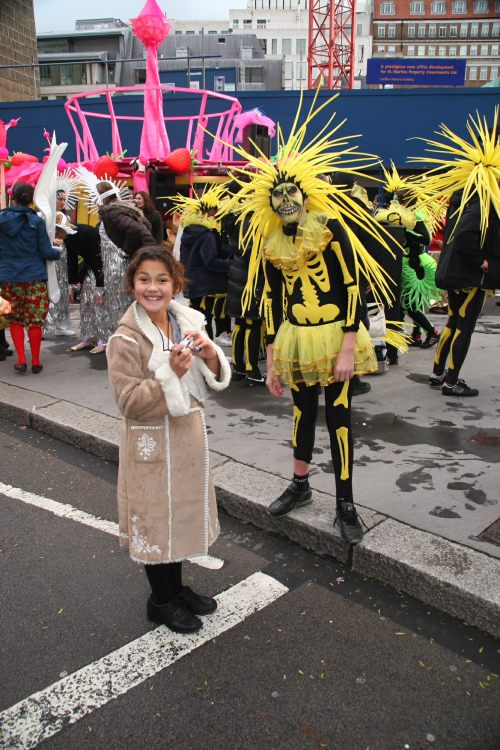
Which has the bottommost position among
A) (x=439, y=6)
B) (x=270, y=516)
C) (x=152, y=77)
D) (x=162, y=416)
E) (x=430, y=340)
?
(x=270, y=516)

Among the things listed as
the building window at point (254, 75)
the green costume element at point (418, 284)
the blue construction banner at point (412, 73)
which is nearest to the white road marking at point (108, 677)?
the green costume element at point (418, 284)

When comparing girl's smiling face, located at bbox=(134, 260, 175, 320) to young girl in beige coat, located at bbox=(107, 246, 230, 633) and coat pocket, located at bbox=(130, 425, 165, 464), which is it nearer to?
young girl in beige coat, located at bbox=(107, 246, 230, 633)

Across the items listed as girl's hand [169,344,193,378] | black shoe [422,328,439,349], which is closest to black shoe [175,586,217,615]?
girl's hand [169,344,193,378]

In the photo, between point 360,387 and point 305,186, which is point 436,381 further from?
point 305,186

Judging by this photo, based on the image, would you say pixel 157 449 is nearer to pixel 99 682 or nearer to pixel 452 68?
pixel 99 682

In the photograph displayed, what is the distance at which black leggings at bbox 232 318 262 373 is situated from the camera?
603 centimetres

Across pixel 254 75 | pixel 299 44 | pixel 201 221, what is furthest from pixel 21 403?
pixel 299 44

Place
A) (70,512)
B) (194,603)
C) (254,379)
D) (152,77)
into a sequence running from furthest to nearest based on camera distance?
(152,77), (254,379), (70,512), (194,603)

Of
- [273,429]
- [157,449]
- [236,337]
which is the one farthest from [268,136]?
[157,449]

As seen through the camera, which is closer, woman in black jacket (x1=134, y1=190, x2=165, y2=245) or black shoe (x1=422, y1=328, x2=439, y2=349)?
woman in black jacket (x1=134, y1=190, x2=165, y2=245)

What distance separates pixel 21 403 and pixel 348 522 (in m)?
3.47

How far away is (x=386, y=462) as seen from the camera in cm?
414

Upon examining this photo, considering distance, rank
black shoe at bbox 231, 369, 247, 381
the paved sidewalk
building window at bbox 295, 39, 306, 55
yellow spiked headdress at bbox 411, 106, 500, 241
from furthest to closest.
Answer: building window at bbox 295, 39, 306, 55 < black shoe at bbox 231, 369, 247, 381 < yellow spiked headdress at bbox 411, 106, 500, 241 < the paved sidewalk

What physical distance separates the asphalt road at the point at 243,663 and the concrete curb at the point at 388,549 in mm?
67
